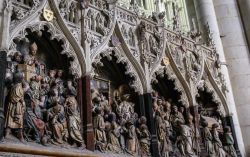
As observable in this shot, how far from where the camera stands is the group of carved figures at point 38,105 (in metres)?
6.06

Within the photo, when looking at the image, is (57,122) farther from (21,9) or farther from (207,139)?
A: (207,139)

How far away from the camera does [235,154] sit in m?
9.98

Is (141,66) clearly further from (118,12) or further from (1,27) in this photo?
(1,27)

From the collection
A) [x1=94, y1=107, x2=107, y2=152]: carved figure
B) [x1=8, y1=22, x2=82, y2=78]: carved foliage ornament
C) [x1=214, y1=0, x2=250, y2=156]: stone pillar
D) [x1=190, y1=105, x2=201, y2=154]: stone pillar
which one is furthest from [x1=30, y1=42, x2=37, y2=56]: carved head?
[x1=214, y1=0, x2=250, y2=156]: stone pillar

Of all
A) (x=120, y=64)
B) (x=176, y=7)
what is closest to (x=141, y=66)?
(x=120, y=64)

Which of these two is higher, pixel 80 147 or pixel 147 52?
pixel 147 52

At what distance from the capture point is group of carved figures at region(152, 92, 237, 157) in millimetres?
8445

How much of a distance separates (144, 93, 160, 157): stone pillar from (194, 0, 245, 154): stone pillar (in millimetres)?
3359

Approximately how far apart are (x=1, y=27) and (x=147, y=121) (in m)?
3.57

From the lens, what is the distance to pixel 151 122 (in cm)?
810

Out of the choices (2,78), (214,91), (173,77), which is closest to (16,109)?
(2,78)

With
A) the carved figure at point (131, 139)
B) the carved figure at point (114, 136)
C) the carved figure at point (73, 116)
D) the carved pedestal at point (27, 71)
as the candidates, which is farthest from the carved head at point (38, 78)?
the carved figure at point (131, 139)

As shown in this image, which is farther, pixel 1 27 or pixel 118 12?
pixel 118 12

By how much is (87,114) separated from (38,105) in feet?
3.10
